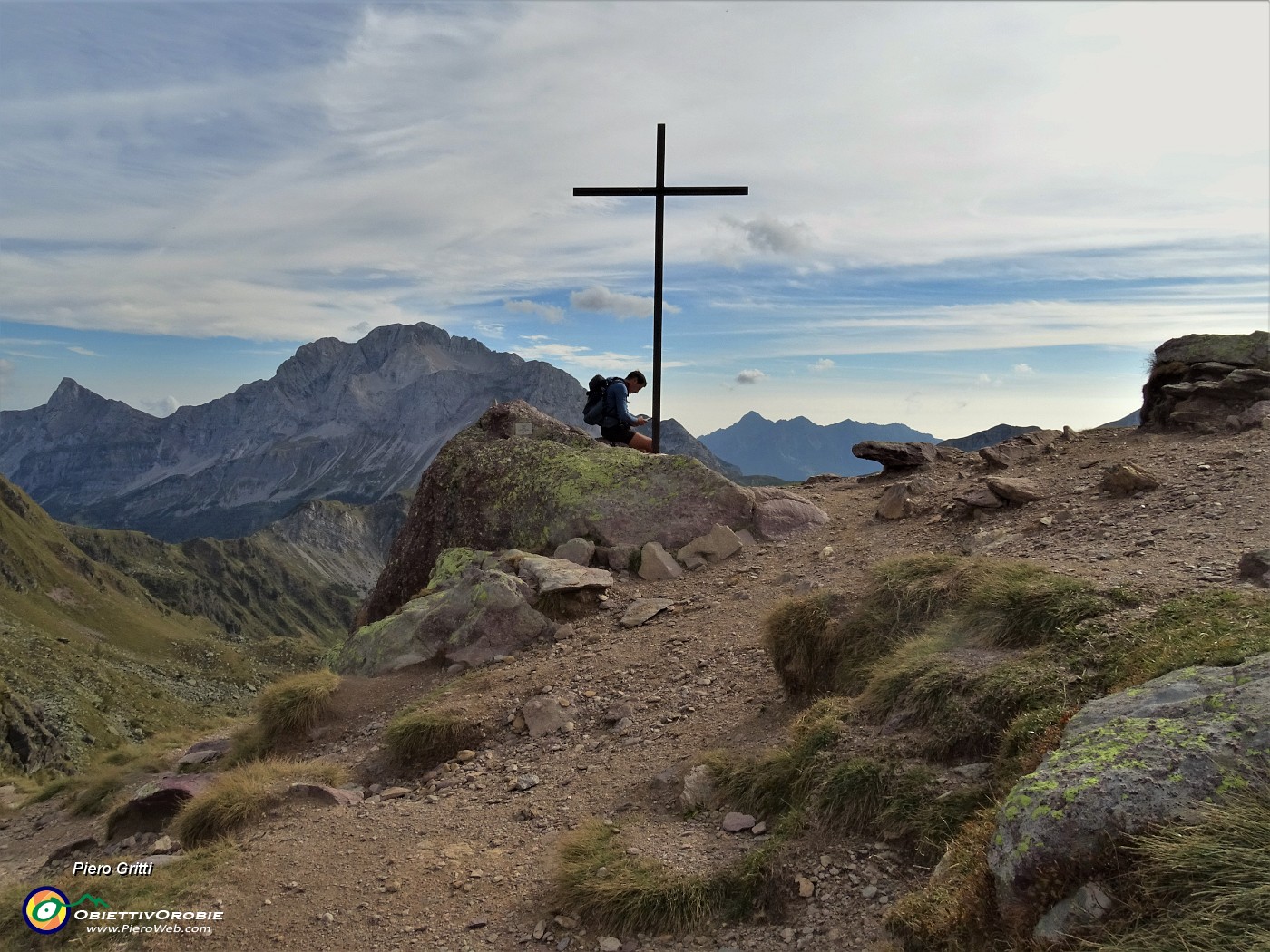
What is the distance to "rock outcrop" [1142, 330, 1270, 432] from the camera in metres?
15.2

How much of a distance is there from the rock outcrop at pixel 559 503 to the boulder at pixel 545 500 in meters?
0.02

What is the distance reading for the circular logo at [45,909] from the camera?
7176 mm

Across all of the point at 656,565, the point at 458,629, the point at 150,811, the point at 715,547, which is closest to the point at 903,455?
the point at 715,547

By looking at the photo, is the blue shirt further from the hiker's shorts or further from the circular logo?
the circular logo

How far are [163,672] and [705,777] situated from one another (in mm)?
172249

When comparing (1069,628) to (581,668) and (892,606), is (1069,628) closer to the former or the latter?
(892,606)

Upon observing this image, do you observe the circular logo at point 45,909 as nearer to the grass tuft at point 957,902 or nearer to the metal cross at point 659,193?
the grass tuft at point 957,902

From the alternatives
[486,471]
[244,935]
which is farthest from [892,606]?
[486,471]

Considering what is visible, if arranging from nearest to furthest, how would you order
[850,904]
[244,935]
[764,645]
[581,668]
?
[850,904], [244,935], [764,645], [581,668]

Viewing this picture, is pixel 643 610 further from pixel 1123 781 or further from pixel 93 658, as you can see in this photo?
pixel 93 658

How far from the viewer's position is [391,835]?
776 centimetres

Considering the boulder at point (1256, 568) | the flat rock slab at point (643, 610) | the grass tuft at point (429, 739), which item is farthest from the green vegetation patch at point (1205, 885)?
the flat rock slab at point (643, 610)

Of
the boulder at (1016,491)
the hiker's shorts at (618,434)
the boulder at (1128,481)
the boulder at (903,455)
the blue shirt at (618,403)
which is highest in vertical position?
the blue shirt at (618,403)

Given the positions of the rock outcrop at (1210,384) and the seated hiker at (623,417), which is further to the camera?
the seated hiker at (623,417)
